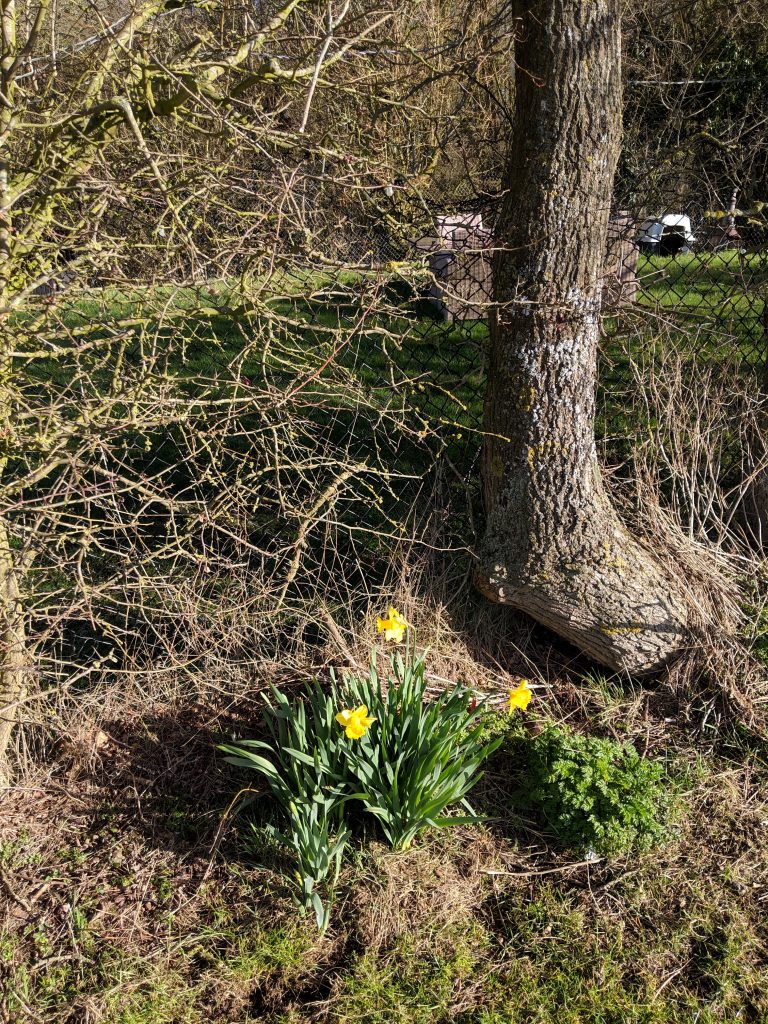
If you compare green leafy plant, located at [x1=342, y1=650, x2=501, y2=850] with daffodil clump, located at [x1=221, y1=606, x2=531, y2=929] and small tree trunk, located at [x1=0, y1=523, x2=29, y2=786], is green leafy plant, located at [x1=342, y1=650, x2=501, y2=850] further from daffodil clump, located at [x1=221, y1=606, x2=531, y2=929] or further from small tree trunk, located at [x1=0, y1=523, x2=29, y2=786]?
small tree trunk, located at [x1=0, y1=523, x2=29, y2=786]

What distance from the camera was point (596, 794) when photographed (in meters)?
2.63

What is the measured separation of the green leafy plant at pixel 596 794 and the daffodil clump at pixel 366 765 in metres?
0.27

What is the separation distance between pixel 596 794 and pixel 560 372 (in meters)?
1.52

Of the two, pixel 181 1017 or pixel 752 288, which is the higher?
pixel 752 288

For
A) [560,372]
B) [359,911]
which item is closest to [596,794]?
[359,911]

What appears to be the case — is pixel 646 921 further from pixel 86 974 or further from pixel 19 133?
pixel 19 133

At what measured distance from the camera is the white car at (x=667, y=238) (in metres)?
3.72

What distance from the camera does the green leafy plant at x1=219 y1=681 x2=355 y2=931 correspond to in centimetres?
240

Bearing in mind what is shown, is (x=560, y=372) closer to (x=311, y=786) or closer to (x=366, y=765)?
(x=366, y=765)

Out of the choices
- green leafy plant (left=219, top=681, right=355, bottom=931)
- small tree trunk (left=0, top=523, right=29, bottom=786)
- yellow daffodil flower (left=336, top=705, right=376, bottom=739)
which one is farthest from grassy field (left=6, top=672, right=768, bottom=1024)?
yellow daffodil flower (left=336, top=705, right=376, bottom=739)

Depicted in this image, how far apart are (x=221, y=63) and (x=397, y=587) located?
2.00 metres

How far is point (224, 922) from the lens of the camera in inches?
96.5

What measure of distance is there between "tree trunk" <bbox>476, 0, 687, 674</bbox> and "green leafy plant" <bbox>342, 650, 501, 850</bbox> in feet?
2.45

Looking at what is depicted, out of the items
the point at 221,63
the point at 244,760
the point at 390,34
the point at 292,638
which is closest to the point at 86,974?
the point at 244,760
